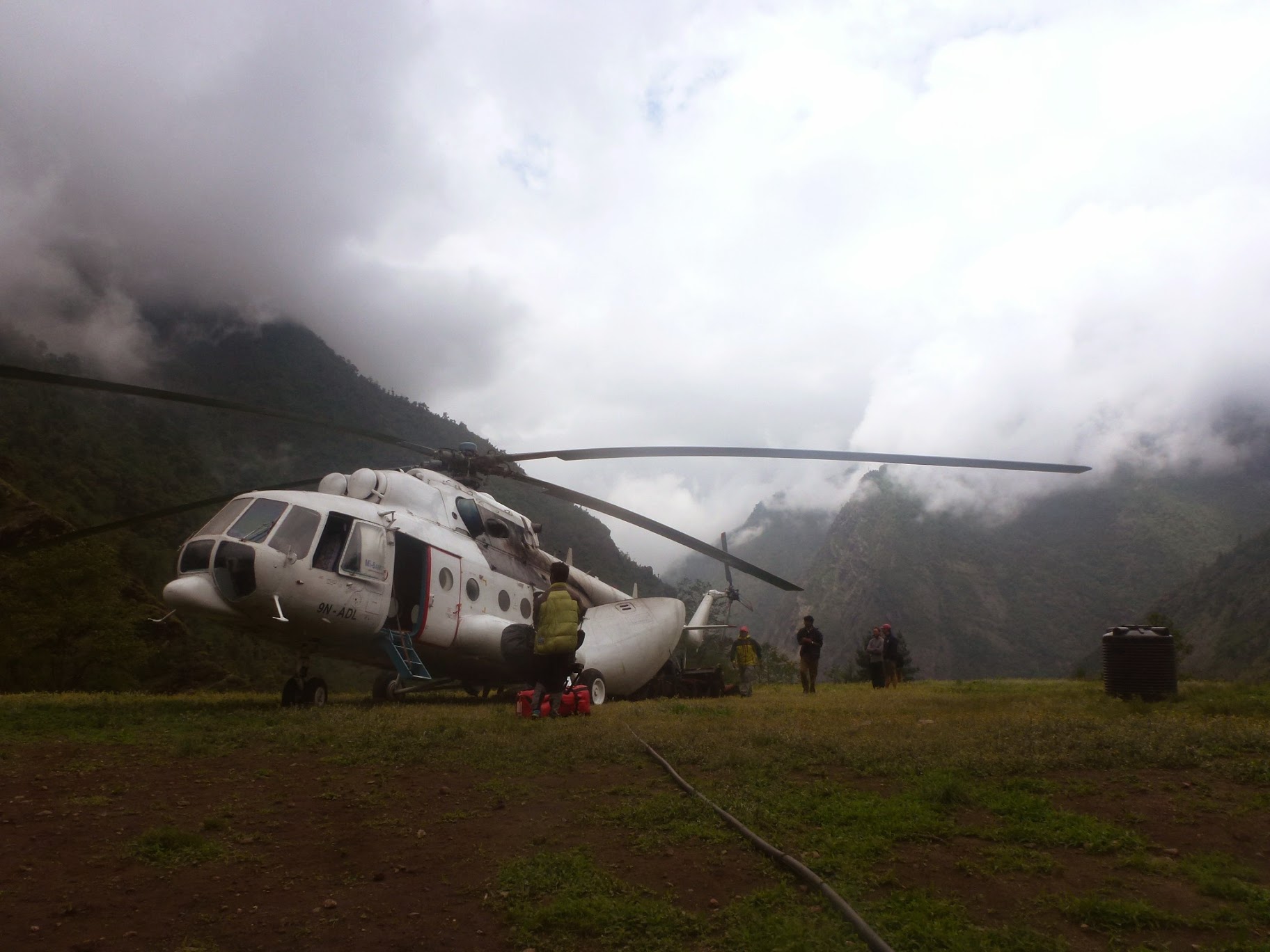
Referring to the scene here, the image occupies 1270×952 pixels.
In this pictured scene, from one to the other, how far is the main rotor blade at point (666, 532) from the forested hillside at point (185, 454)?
2345cm

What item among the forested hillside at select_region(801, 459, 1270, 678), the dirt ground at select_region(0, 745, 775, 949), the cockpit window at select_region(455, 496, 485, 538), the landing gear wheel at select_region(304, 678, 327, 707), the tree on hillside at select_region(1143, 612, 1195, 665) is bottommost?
the dirt ground at select_region(0, 745, 775, 949)

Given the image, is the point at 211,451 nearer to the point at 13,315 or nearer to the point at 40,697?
the point at 13,315

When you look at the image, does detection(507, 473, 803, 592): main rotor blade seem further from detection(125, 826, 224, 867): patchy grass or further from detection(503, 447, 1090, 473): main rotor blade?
detection(125, 826, 224, 867): patchy grass

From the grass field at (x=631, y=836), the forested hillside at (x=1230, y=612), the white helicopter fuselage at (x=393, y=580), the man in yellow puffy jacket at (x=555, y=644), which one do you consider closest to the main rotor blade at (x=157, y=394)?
the white helicopter fuselage at (x=393, y=580)

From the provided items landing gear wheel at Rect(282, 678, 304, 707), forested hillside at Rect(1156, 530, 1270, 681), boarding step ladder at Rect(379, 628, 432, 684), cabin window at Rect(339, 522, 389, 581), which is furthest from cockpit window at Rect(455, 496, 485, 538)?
forested hillside at Rect(1156, 530, 1270, 681)

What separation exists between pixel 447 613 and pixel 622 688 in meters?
4.78

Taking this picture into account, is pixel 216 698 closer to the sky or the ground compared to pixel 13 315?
closer to the ground

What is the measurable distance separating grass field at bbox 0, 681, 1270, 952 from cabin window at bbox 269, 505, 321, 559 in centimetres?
268

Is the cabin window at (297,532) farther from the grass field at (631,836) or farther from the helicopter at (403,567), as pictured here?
the grass field at (631,836)

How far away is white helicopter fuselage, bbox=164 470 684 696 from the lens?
9.84 meters

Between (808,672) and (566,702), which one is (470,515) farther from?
(808,672)

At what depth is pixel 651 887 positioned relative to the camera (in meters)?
3.80

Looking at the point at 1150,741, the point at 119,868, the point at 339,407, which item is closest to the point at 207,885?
the point at 119,868

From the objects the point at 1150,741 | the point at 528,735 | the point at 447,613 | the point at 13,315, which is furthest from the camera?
the point at 13,315
